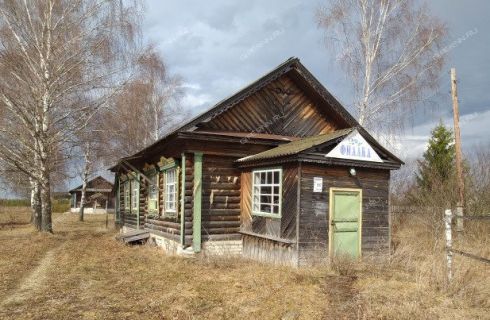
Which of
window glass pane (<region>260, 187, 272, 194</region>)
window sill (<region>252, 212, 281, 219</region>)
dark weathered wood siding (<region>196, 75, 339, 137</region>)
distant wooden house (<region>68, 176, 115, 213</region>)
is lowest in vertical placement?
distant wooden house (<region>68, 176, 115, 213</region>)

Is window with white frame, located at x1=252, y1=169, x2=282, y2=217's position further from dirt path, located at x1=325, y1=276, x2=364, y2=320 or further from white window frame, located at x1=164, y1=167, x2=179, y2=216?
dirt path, located at x1=325, y1=276, x2=364, y2=320

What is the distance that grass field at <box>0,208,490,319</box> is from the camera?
20.2ft

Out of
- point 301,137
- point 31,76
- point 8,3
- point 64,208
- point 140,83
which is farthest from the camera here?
point 64,208

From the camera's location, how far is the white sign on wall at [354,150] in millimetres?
10117

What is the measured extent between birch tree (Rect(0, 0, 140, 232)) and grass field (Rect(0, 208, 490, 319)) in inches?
234

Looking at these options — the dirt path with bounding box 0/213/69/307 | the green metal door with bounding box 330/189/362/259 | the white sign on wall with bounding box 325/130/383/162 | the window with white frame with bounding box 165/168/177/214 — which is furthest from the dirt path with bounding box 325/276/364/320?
the window with white frame with bounding box 165/168/177/214

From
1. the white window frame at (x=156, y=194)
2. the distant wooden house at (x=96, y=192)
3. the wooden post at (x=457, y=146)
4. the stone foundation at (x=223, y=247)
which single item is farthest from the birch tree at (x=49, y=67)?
the distant wooden house at (x=96, y=192)

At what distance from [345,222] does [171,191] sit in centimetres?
567

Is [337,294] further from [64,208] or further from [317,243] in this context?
[64,208]

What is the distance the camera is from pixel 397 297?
6.65 meters

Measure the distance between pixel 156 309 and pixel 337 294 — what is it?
3007mm

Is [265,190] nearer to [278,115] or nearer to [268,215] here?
[268,215]

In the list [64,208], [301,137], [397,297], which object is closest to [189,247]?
[301,137]

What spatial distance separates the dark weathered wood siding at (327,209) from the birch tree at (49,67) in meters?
9.19
